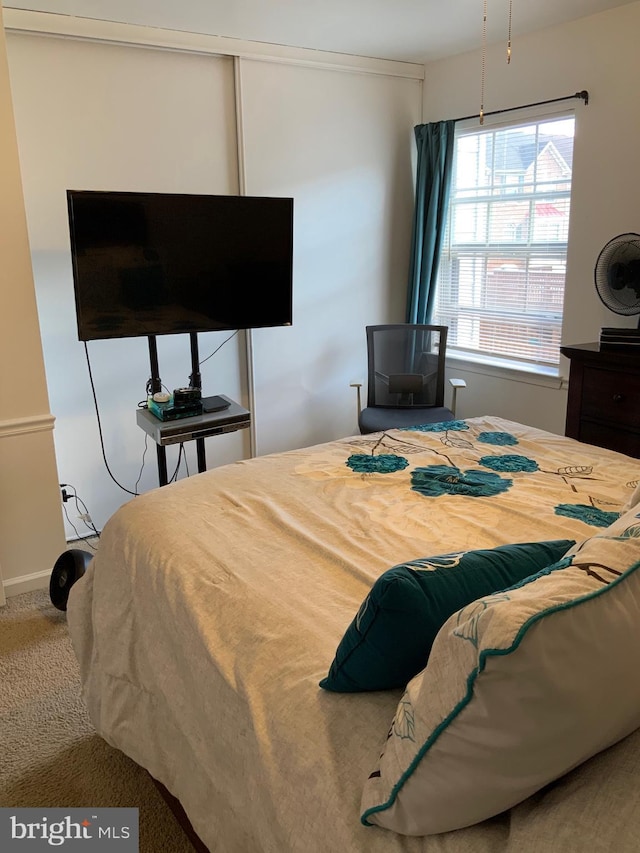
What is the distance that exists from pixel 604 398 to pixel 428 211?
1771 millimetres

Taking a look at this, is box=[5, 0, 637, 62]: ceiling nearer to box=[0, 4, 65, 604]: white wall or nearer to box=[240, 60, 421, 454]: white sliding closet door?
box=[240, 60, 421, 454]: white sliding closet door

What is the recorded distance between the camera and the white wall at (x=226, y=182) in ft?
10.3

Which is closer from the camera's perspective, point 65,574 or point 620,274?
point 65,574

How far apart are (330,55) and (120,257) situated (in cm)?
192

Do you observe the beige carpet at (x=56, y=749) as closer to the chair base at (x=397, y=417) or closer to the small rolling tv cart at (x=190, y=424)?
the small rolling tv cart at (x=190, y=424)

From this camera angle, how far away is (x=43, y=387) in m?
2.73

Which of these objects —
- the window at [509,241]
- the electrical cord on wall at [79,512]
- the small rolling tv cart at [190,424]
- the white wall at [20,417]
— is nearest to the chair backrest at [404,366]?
the window at [509,241]

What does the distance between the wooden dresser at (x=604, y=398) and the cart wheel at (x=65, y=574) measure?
7.51 ft

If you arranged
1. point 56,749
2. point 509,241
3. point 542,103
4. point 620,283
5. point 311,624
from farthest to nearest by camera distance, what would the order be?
1. point 509,241
2. point 542,103
3. point 620,283
4. point 56,749
5. point 311,624

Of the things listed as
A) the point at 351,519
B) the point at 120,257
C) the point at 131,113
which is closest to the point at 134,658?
the point at 351,519

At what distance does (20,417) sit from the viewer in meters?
2.71

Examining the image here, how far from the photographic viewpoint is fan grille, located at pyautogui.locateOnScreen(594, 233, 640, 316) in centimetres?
304

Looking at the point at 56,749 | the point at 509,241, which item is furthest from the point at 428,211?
the point at 56,749

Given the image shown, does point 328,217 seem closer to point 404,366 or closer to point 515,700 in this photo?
point 404,366
